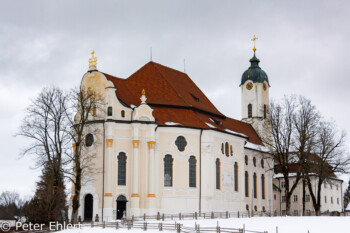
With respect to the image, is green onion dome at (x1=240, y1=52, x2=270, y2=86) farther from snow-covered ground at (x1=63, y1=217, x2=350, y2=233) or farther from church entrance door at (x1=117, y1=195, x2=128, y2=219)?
church entrance door at (x1=117, y1=195, x2=128, y2=219)

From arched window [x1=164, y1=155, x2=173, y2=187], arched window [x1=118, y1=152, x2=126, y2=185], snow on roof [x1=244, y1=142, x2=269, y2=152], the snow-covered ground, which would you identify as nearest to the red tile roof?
snow on roof [x1=244, y1=142, x2=269, y2=152]

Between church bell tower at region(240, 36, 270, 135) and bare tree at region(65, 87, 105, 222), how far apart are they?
1200 inches

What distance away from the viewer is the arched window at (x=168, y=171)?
5150 centimetres

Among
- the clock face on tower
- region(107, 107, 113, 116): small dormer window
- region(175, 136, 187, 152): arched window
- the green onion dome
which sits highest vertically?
the green onion dome

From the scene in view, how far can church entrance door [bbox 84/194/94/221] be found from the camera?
49603mm

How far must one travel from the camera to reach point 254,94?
76.1 metres

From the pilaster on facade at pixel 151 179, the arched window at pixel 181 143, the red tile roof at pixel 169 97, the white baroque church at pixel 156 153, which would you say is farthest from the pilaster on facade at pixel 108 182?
the arched window at pixel 181 143

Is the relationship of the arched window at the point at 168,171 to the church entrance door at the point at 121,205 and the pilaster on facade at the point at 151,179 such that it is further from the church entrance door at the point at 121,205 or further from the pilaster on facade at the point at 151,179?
the church entrance door at the point at 121,205

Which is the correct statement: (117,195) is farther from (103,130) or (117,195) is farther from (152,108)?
(152,108)

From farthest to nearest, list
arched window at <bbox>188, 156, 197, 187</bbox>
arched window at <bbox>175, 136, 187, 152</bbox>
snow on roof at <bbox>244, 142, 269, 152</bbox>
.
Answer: snow on roof at <bbox>244, 142, 269, 152</bbox> < arched window at <bbox>175, 136, 187, 152</bbox> < arched window at <bbox>188, 156, 197, 187</bbox>

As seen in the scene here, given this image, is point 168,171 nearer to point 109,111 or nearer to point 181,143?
point 181,143

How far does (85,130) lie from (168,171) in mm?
8736

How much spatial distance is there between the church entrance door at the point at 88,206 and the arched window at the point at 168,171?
707cm

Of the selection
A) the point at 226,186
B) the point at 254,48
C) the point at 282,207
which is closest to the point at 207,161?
the point at 226,186
